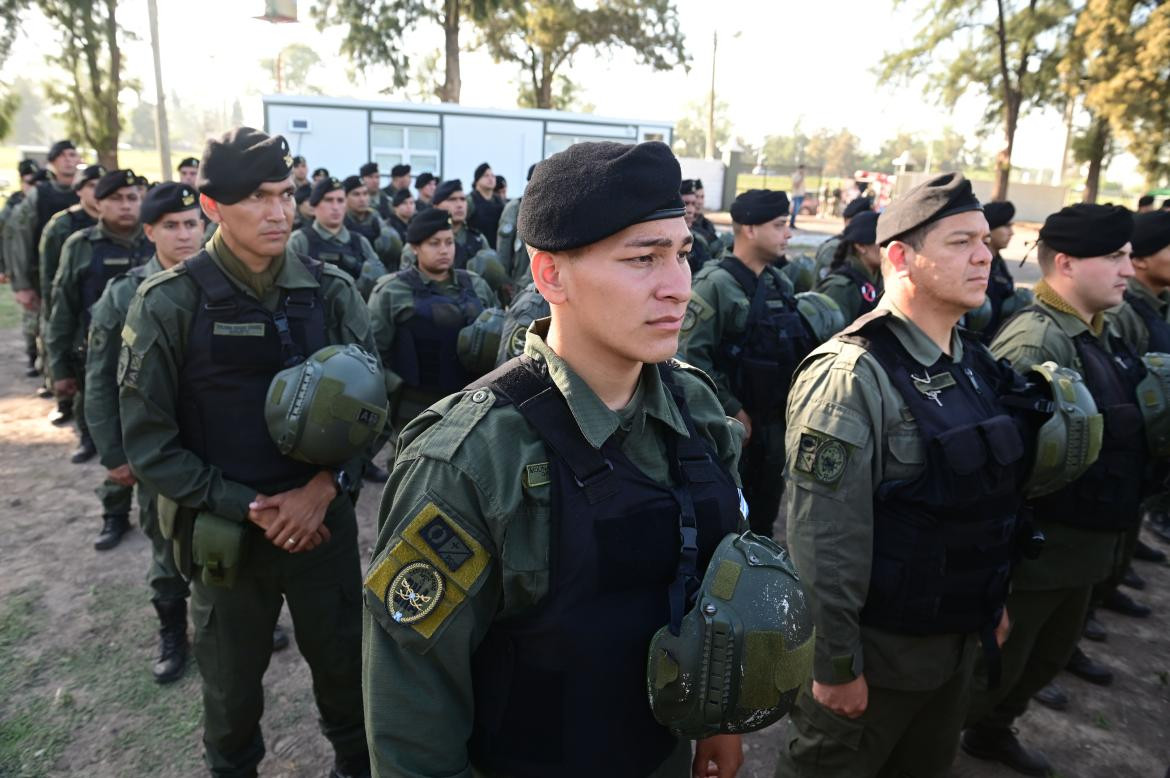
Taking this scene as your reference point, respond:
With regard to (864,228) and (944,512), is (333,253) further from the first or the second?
(944,512)

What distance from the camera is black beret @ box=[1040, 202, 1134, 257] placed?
3.11m

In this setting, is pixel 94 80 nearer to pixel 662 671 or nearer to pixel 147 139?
pixel 662 671

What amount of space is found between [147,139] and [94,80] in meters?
101

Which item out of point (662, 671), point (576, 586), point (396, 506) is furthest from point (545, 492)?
point (662, 671)

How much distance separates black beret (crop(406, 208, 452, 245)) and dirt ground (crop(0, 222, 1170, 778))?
2.21 m

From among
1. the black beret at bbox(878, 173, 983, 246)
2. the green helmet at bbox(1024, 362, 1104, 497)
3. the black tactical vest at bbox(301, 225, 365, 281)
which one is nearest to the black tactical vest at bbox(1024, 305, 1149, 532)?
the green helmet at bbox(1024, 362, 1104, 497)

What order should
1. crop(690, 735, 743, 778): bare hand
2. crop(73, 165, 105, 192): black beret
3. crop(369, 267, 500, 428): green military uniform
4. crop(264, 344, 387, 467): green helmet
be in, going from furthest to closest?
1. crop(73, 165, 105, 192): black beret
2. crop(369, 267, 500, 428): green military uniform
3. crop(264, 344, 387, 467): green helmet
4. crop(690, 735, 743, 778): bare hand

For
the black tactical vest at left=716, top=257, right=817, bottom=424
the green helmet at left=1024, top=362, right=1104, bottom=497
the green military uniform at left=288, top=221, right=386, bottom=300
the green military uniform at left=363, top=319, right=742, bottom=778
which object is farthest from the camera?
the green military uniform at left=288, top=221, right=386, bottom=300

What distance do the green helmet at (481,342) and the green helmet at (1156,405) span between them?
335cm

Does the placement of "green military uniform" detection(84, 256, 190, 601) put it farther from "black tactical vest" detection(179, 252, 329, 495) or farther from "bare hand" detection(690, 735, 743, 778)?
"bare hand" detection(690, 735, 743, 778)

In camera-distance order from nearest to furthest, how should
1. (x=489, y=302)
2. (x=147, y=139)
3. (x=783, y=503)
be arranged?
(x=489, y=302), (x=783, y=503), (x=147, y=139)

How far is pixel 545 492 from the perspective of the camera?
1.47 metres

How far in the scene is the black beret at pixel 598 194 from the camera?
4.81 feet

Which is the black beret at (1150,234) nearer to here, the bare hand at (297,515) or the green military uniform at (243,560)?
the green military uniform at (243,560)
